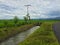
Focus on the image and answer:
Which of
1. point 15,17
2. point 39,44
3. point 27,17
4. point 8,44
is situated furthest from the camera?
point 27,17

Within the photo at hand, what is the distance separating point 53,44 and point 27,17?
2390 inches

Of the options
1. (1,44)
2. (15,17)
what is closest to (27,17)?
(15,17)

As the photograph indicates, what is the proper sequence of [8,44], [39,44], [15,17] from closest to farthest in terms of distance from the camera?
[39,44]
[8,44]
[15,17]

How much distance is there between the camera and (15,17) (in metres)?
66.2

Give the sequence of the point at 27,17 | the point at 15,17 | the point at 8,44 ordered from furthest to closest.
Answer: the point at 27,17
the point at 15,17
the point at 8,44

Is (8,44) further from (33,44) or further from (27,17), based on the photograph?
(27,17)

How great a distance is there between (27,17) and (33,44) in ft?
199

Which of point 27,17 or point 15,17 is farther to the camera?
point 27,17

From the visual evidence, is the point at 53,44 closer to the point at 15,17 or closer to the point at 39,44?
the point at 39,44

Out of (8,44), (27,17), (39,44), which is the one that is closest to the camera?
(39,44)

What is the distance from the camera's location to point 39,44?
1591cm

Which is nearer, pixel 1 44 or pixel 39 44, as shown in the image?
pixel 39 44

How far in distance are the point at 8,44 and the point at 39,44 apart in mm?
4034

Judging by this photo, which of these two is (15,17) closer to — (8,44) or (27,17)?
(27,17)
